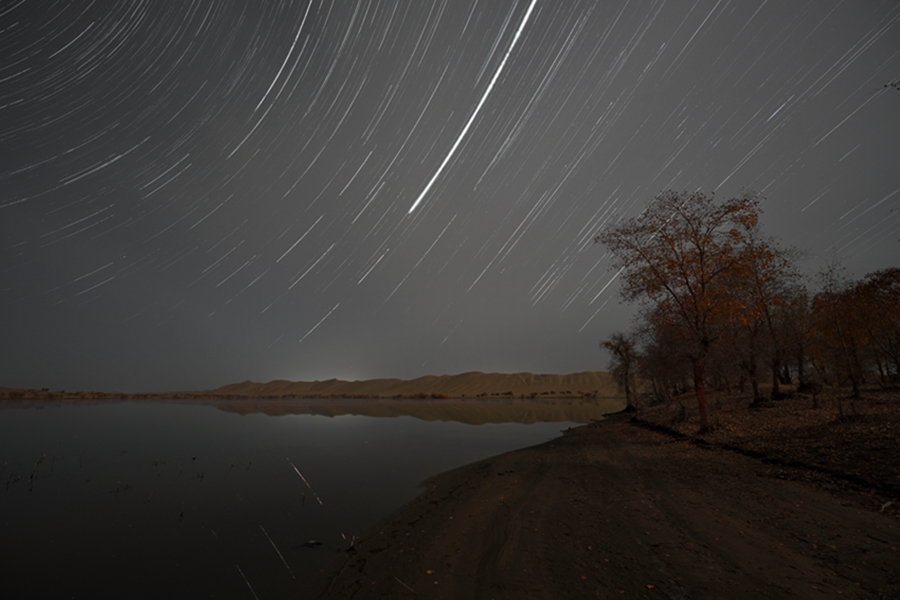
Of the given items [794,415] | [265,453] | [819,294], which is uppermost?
[819,294]

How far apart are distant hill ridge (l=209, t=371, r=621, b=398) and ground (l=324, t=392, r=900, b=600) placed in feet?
381

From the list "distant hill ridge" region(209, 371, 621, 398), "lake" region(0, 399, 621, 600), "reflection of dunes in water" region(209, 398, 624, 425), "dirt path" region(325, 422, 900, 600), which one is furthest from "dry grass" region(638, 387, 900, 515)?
"distant hill ridge" region(209, 371, 621, 398)

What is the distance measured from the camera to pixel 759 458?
12852 millimetres

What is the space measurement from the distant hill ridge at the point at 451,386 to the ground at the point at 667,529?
116 metres

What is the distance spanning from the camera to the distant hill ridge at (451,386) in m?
141

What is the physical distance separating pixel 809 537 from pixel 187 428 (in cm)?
3942

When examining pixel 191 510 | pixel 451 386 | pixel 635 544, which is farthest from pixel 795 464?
pixel 451 386

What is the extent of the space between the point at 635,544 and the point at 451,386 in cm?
16057

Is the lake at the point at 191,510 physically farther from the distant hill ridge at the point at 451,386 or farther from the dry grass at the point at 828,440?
the distant hill ridge at the point at 451,386

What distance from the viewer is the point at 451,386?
6457 inches

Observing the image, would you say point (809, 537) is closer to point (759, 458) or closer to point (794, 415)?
point (759, 458)

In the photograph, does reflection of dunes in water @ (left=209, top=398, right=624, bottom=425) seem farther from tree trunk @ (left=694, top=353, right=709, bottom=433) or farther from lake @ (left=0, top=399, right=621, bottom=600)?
lake @ (left=0, top=399, right=621, bottom=600)

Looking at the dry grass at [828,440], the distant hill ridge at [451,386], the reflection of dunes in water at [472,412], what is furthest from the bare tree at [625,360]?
the distant hill ridge at [451,386]

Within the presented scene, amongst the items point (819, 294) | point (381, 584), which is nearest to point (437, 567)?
point (381, 584)
